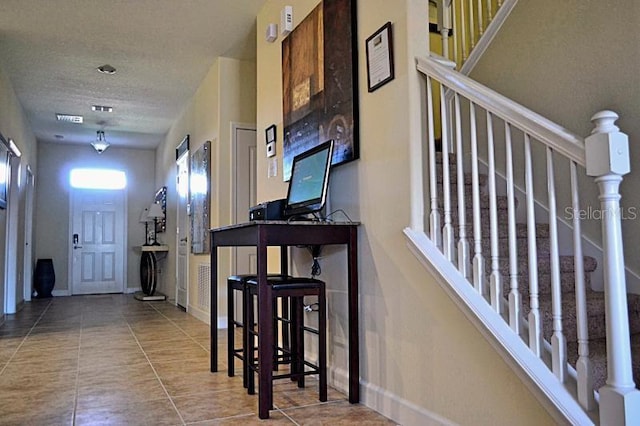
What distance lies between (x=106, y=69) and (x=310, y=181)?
363 centimetres

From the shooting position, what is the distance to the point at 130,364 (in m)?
3.29

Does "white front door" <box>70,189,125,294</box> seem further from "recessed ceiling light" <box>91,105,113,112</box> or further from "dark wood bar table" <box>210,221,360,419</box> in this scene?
"dark wood bar table" <box>210,221,360,419</box>

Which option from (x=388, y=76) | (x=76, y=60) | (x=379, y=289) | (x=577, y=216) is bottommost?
(x=379, y=289)

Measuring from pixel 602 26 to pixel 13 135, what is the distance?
6.03m

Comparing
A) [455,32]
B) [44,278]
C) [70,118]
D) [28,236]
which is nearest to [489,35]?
[455,32]

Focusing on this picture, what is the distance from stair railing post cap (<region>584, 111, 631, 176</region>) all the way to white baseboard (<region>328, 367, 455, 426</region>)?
108 cm

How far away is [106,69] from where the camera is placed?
5.21 m

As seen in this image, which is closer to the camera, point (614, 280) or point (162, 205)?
point (614, 280)

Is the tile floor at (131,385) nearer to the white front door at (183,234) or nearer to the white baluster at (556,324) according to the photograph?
the white baluster at (556,324)

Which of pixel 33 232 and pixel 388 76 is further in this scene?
pixel 33 232

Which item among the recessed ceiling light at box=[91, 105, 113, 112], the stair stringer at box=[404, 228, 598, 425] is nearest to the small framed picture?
the stair stringer at box=[404, 228, 598, 425]

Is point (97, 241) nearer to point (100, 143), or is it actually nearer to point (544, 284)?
point (100, 143)

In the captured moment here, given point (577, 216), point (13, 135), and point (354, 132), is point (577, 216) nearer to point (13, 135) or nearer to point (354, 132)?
point (354, 132)

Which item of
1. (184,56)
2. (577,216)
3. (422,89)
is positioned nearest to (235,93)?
(184,56)
